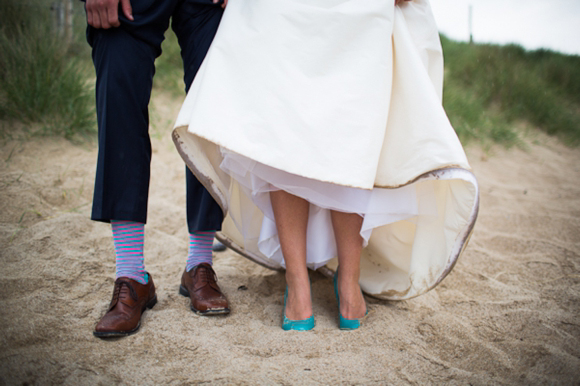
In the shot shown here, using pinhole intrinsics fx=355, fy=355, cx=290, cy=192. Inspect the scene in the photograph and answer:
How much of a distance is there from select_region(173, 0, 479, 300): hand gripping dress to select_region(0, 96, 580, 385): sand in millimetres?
264

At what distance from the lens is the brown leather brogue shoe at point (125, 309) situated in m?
0.97

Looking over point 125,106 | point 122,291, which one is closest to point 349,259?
point 122,291

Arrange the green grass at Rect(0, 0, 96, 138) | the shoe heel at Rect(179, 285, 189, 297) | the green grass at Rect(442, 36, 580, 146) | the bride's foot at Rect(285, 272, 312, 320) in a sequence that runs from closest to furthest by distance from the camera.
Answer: the bride's foot at Rect(285, 272, 312, 320) < the shoe heel at Rect(179, 285, 189, 297) < the green grass at Rect(0, 0, 96, 138) < the green grass at Rect(442, 36, 580, 146)

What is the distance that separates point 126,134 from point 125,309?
0.51 metres

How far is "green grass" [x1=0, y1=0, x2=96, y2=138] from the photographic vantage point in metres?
2.22

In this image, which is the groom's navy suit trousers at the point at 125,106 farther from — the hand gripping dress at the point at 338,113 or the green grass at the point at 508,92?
the green grass at the point at 508,92

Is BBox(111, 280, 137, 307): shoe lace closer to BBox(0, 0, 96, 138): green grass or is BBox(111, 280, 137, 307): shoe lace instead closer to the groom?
the groom

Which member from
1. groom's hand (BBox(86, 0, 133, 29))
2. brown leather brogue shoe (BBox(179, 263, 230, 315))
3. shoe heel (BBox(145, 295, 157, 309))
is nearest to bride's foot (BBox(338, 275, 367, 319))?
brown leather brogue shoe (BBox(179, 263, 230, 315))

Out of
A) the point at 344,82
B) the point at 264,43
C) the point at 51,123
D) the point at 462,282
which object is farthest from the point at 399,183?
the point at 51,123

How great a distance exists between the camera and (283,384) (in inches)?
33.2

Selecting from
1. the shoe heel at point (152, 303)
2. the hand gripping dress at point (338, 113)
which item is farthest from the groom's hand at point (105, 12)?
the shoe heel at point (152, 303)

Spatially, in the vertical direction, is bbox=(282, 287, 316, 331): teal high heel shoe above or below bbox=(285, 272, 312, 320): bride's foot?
below

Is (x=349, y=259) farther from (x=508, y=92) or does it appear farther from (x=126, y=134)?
(x=508, y=92)

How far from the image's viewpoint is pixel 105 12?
38.6 inches
